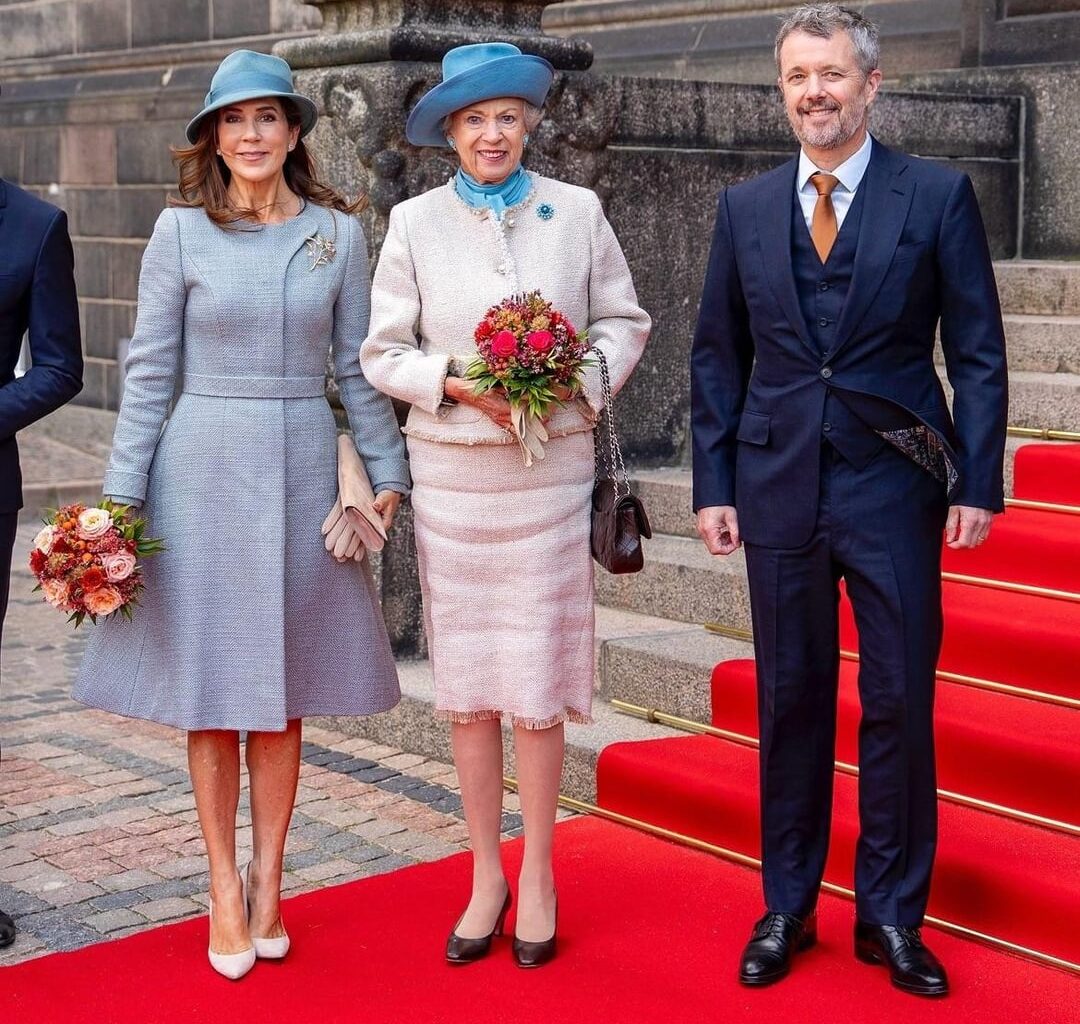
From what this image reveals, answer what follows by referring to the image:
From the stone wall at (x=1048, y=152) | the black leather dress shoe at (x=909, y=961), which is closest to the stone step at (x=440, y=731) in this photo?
the black leather dress shoe at (x=909, y=961)

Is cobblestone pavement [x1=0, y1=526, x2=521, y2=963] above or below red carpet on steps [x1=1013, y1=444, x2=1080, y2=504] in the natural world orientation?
below

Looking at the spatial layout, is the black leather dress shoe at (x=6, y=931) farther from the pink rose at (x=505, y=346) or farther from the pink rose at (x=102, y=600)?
the pink rose at (x=505, y=346)

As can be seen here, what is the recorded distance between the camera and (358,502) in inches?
181

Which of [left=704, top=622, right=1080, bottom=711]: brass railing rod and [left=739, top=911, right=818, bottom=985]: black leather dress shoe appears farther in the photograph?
[left=704, top=622, right=1080, bottom=711]: brass railing rod

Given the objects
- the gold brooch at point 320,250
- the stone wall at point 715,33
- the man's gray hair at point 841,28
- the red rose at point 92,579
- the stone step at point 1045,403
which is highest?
the stone wall at point 715,33

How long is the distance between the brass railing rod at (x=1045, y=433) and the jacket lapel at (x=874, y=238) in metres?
2.45

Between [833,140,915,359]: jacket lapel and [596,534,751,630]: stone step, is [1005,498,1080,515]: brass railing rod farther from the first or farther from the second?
[833,140,915,359]: jacket lapel

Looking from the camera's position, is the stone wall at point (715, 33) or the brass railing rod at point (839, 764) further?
the stone wall at point (715, 33)

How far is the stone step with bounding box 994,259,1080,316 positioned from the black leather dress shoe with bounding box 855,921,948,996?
365cm

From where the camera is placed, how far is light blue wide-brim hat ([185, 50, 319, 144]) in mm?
4434

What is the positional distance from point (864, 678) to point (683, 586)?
232 cm

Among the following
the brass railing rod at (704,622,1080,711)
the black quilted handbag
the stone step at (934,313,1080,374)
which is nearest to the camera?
the black quilted handbag

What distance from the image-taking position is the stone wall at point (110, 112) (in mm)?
14023

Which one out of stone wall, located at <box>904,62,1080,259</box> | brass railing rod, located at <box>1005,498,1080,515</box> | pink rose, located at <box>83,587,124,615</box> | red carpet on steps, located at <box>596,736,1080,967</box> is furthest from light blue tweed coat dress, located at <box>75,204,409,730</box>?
stone wall, located at <box>904,62,1080,259</box>
